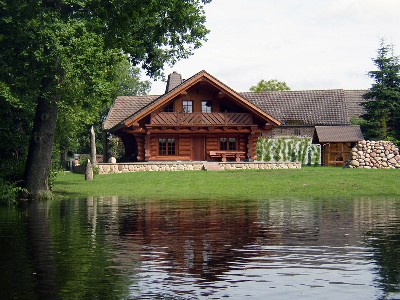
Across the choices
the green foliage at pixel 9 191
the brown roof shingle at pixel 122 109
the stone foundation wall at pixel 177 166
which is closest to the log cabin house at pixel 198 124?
the brown roof shingle at pixel 122 109

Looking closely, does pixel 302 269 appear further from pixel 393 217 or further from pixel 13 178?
pixel 13 178

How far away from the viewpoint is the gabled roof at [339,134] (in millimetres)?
56106

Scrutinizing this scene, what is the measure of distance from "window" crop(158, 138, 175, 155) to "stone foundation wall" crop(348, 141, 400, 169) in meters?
14.1

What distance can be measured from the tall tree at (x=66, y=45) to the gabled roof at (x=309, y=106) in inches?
1420

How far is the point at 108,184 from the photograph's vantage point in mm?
36594

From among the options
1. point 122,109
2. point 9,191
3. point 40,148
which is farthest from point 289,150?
point 9,191

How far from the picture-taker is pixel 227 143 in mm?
55656

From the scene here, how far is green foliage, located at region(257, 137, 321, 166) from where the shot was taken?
2335 inches

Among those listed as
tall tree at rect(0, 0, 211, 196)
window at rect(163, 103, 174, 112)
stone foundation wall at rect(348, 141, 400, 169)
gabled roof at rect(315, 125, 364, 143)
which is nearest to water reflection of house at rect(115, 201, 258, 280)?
tall tree at rect(0, 0, 211, 196)

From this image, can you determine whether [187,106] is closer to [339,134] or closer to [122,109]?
[122,109]

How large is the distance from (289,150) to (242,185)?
2603 centimetres

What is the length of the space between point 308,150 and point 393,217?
39912 mm

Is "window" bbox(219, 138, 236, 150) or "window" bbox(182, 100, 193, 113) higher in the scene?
"window" bbox(182, 100, 193, 113)

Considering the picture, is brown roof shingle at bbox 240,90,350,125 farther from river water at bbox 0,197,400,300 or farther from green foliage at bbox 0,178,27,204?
river water at bbox 0,197,400,300
